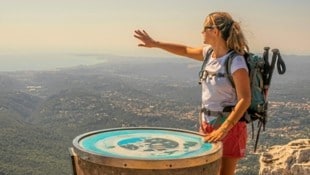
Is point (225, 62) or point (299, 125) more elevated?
point (225, 62)

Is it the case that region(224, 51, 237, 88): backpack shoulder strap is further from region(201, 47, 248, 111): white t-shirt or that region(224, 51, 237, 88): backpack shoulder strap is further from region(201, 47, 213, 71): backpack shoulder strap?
region(201, 47, 213, 71): backpack shoulder strap

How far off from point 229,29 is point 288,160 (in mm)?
6110

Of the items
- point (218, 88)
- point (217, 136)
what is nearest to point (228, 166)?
point (217, 136)

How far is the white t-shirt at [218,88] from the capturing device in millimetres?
5234

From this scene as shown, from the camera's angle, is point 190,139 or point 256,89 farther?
point 256,89

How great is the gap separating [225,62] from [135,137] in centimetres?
130

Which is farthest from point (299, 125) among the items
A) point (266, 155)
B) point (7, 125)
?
point (266, 155)

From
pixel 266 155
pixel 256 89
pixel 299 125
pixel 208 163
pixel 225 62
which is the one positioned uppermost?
pixel 225 62

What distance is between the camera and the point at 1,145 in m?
163

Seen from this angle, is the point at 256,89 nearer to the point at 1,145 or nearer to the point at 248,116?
the point at 248,116

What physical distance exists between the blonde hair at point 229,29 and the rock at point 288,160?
18.1 feet

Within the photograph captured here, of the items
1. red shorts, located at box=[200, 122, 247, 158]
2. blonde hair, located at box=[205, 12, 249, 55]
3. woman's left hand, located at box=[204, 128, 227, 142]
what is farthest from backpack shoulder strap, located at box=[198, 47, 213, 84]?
woman's left hand, located at box=[204, 128, 227, 142]

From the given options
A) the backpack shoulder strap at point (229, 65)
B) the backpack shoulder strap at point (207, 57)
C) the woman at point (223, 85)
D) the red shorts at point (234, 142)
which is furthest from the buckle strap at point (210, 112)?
the backpack shoulder strap at point (207, 57)

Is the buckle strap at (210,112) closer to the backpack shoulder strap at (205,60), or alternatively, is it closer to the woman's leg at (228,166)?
the backpack shoulder strap at (205,60)
